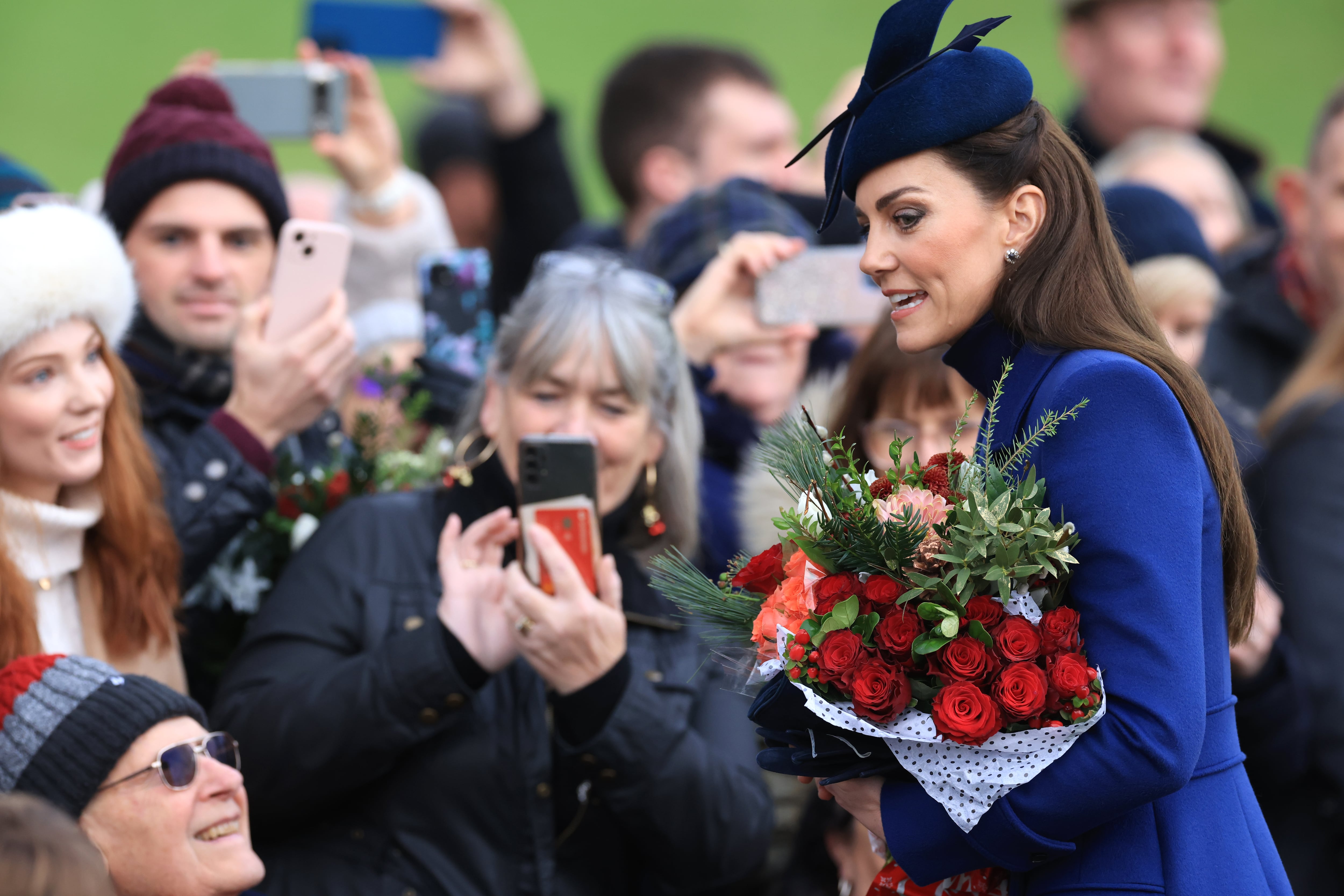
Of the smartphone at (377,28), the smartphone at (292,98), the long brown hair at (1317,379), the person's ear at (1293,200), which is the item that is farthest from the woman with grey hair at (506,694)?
the person's ear at (1293,200)

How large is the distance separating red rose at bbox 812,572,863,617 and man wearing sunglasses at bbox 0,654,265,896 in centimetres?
107

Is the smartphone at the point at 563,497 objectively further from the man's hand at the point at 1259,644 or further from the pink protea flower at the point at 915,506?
the man's hand at the point at 1259,644

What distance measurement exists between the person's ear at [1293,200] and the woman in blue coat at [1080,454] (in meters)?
3.21

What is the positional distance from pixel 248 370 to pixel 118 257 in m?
0.39

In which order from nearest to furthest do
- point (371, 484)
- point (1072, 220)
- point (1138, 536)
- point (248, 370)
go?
point (1138, 536) < point (1072, 220) < point (248, 370) < point (371, 484)

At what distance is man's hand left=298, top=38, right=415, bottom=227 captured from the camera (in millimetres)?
4281

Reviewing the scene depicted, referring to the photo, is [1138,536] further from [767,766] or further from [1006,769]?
[767,766]

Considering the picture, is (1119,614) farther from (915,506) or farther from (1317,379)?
(1317,379)

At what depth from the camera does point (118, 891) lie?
2.13 m

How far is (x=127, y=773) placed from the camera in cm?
215

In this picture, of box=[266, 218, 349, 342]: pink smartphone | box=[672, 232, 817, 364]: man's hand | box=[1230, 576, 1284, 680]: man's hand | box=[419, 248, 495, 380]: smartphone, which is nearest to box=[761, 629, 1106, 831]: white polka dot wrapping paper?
box=[1230, 576, 1284, 680]: man's hand

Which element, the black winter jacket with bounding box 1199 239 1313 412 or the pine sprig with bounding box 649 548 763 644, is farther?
the black winter jacket with bounding box 1199 239 1313 412

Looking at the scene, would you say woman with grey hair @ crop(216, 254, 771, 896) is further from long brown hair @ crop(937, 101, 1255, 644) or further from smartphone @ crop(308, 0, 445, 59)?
smartphone @ crop(308, 0, 445, 59)

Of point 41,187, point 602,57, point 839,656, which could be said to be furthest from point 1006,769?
point 602,57
